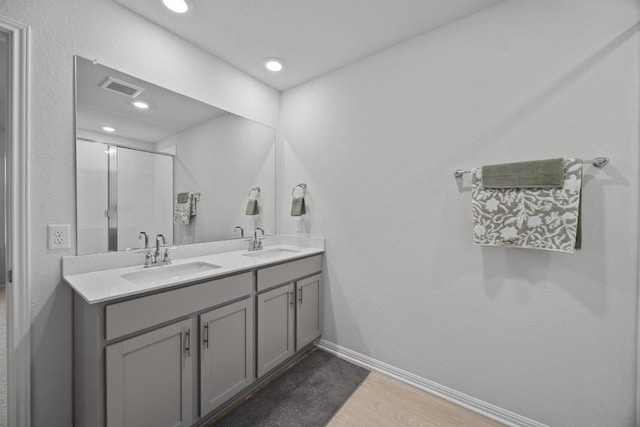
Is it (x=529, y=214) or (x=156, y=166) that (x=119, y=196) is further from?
(x=529, y=214)

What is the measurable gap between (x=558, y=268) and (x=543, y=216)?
295 millimetres

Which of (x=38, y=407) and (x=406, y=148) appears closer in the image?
(x=38, y=407)

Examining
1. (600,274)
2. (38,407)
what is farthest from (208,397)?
(600,274)

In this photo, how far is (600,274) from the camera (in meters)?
1.34

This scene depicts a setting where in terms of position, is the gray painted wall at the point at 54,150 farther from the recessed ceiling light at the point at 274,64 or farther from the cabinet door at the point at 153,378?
the recessed ceiling light at the point at 274,64

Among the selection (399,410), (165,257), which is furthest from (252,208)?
(399,410)

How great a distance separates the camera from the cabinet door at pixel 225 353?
1494 mm

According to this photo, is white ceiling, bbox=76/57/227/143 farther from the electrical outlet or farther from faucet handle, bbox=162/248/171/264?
faucet handle, bbox=162/248/171/264

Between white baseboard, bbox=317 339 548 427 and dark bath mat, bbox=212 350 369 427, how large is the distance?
0.08 metres

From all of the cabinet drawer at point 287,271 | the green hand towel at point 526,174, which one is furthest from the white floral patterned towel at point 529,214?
the cabinet drawer at point 287,271

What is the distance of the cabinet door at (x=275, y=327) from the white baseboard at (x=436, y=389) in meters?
0.44

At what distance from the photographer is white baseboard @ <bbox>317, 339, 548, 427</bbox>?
1.55 m

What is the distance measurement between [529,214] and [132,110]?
7.84 ft

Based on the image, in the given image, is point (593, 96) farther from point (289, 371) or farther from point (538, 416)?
point (289, 371)
